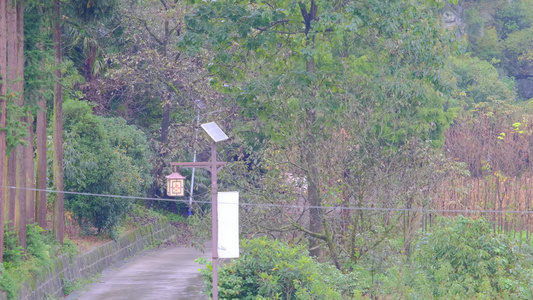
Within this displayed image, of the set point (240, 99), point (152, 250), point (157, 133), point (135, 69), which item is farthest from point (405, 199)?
point (157, 133)

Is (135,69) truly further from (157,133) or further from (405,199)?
(405,199)

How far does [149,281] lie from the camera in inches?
710

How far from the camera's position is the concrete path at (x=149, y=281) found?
15.8 meters

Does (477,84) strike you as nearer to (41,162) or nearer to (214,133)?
(41,162)

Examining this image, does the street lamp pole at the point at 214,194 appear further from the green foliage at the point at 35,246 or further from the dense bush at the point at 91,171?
the dense bush at the point at 91,171

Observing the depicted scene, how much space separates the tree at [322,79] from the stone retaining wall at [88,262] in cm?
549

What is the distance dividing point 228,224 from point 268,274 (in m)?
1.48

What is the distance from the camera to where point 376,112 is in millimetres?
15961

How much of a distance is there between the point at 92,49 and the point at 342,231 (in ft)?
39.2

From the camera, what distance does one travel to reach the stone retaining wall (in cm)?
1401

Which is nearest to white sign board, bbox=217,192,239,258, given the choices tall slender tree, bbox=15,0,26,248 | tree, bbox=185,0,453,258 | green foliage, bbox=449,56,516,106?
tree, bbox=185,0,453,258

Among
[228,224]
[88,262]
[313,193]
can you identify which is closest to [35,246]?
[88,262]

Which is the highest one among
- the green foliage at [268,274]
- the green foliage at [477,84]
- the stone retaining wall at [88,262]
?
the green foliage at [477,84]

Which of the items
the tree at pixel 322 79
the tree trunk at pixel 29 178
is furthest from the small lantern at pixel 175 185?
the tree trunk at pixel 29 178
